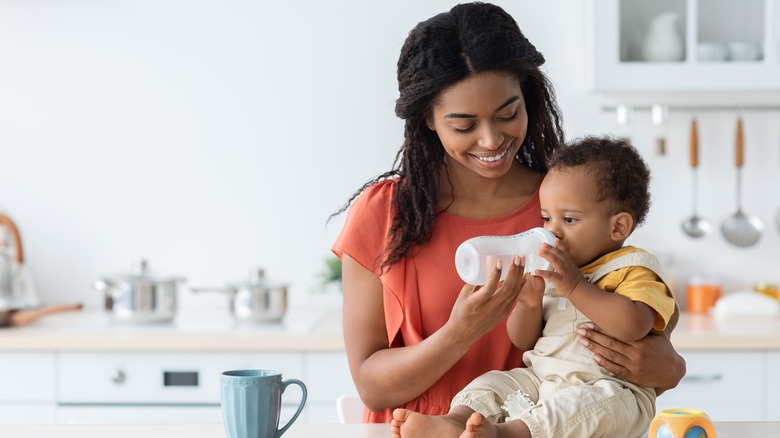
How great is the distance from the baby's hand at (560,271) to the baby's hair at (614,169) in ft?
0.56

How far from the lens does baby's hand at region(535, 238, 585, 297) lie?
1.28 meters

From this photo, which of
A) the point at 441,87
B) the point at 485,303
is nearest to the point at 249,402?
the point at 485,303

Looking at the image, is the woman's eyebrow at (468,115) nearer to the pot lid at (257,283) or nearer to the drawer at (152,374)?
the drawer at (152,374)

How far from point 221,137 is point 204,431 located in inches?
73.8

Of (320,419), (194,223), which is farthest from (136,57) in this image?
(320,419)

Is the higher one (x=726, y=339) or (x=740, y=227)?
(x=740, y=227)

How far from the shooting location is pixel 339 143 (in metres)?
3.13

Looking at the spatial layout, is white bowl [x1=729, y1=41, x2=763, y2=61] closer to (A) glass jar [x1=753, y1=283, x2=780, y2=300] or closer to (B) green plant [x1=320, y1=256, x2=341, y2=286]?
(A) glass jar [x1=753, y1=283, x2=780, y2=300]

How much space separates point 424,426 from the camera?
1212mm

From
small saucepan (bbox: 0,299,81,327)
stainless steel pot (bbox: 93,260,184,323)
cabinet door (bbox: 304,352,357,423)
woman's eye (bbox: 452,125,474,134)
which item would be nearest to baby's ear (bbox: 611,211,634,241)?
woman's eye (bbox: 452,125,474,134)

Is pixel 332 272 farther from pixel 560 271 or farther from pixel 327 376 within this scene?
pixel 560 271

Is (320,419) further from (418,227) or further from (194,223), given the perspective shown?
(418,227)

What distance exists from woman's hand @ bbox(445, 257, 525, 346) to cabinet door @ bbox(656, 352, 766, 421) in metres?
1.32

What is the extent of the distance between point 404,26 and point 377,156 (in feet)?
1.43
